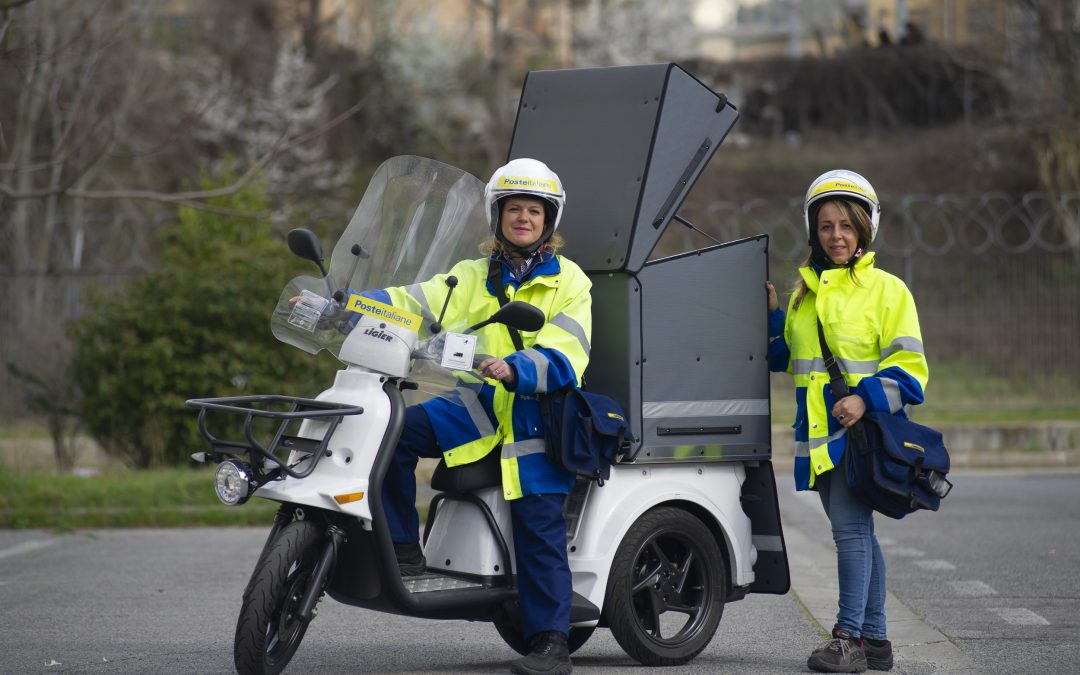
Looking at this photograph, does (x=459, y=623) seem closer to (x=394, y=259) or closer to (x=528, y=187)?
(x=394, y=259)

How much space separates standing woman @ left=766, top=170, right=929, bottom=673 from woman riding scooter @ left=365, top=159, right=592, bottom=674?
36.9 inches

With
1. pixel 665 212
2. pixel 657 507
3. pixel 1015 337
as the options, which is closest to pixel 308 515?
pixel 657 507

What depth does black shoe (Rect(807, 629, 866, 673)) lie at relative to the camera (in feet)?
18.2

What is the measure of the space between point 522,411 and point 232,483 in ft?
3.67

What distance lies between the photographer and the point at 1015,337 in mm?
17156

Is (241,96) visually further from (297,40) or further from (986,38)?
(986,38)

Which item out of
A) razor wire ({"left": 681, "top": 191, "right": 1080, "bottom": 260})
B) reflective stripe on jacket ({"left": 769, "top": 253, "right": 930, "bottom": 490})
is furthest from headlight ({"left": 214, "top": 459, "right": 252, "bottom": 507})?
razor wire ({"left": 681, "top": 191, "right": 1080, "bottom": 260})

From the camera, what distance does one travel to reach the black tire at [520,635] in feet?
18.4

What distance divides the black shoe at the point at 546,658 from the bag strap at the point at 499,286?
1.03 meters

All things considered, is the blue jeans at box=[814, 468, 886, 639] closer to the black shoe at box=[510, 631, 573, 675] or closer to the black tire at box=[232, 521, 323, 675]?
the black shoe at box=[510, 631, 573, 675]

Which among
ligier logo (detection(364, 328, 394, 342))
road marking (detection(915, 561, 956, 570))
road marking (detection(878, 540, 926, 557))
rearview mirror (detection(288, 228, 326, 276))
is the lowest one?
road marking (detection(915, 561, 956, 570))

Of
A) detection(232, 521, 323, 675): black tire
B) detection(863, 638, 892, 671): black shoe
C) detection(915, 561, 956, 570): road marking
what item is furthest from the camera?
detection(915, 561, 956, 570): road marking

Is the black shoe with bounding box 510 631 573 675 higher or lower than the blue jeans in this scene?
lower

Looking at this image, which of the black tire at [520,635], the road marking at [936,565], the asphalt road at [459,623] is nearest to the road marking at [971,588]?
the asphalt road at [459,623]
